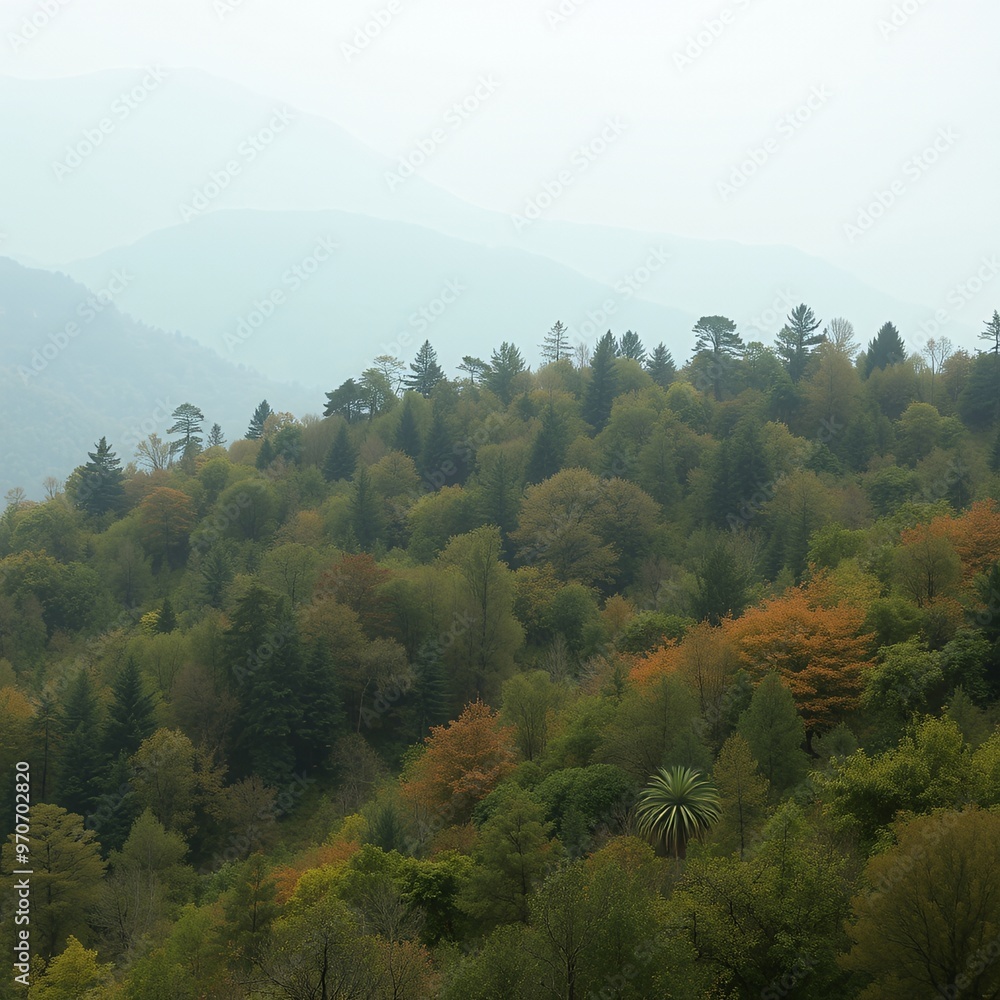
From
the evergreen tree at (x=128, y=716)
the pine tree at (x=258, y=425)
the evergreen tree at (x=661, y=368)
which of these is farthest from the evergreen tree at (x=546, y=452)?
the pine tree at (x=258, y=425)

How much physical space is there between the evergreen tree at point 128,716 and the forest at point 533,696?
17cm

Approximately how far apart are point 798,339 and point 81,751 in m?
82.4

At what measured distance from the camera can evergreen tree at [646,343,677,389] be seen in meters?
108

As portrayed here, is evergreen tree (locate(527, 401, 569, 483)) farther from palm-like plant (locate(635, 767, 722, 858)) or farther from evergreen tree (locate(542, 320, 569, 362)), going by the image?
palm-like plant (locate(635, 767, 722, 858))

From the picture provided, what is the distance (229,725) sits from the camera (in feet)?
181

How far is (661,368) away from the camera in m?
110

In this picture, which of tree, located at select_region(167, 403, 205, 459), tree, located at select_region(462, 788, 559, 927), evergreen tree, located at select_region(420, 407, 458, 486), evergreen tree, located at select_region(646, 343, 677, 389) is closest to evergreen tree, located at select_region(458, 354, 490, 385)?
evergreen tree, located at select_region(420, 407, 458, 486)

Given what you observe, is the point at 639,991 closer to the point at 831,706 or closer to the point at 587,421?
the point at 831,706

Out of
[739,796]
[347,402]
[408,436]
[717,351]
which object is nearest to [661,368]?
[717,351]

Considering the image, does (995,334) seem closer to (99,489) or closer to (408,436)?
(408,436)

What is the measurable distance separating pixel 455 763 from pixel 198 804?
18566mm

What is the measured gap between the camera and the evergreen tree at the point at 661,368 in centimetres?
10825

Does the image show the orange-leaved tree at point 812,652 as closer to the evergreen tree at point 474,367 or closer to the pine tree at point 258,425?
the evergreen tree at point 474,367

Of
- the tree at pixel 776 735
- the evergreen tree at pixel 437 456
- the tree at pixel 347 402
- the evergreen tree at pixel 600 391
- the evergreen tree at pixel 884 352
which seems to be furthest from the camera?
the tree at pixel 347 402
